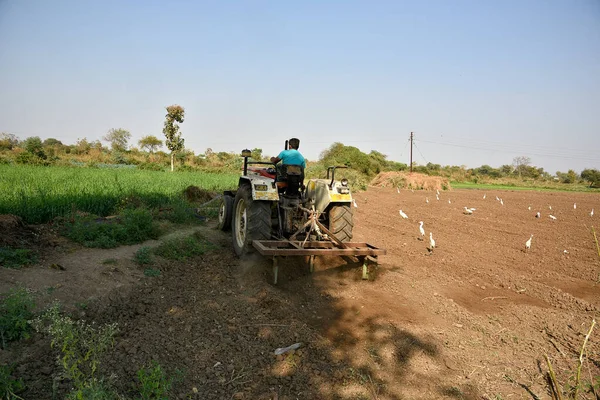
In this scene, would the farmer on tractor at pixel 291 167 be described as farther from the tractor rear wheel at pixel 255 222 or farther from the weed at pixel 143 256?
the weed at pixel 143 256

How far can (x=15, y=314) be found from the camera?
10.7ft

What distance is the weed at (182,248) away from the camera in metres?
5.77

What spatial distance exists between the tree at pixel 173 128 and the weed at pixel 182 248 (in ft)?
69.2

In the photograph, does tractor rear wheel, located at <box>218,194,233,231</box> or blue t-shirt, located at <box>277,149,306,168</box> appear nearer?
blue t-shirt, located at <box>277,149,306,168</box>

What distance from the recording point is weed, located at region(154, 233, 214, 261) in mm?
5773

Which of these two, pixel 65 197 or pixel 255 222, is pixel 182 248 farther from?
pixel 65 197

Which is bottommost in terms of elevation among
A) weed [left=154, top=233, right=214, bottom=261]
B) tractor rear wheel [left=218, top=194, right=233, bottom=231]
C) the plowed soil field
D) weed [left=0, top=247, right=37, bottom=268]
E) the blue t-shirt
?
the plowed soil field

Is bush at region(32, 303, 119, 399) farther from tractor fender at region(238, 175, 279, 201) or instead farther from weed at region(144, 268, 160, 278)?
tractor fender at region(238, 175, 279, 201)

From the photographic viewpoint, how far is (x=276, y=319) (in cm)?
399

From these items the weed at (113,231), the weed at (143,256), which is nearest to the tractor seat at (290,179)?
the weed at (143,256)

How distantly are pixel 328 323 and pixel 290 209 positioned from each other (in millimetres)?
2013

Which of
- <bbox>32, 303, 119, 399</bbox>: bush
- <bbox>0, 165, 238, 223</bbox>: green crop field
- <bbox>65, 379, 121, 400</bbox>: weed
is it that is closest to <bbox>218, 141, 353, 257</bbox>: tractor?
<bbox>32, 303, 119, 399</bbox>: bush

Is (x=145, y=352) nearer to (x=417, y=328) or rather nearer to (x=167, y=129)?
(x=417, y=328)

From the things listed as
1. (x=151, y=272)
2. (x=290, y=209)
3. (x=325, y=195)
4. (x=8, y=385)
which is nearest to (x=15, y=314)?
(x=8, y=385)
